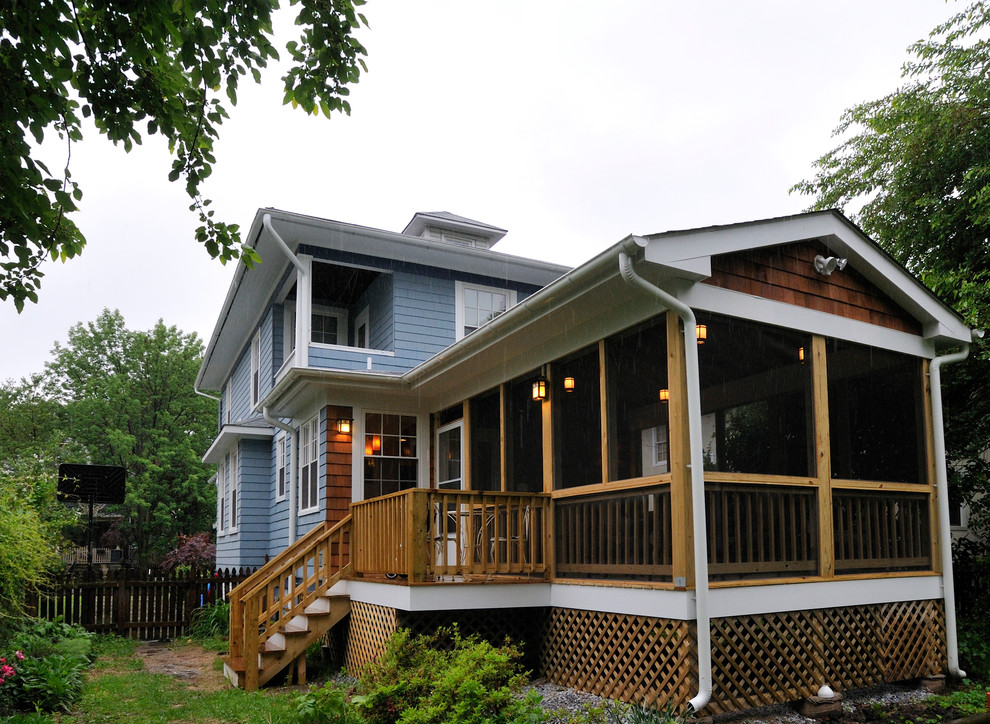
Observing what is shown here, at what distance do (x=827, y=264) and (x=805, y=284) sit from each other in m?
0.33

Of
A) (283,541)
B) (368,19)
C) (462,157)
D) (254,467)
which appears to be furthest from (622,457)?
(462,157)

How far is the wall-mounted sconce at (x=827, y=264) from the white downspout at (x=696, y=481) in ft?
6.03

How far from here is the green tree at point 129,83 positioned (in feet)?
13.8

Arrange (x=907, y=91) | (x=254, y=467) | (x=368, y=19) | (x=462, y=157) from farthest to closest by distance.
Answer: (x=462, y=157)
(x=254, y=467)
(x=907, y=91)
(x=368, y=19)

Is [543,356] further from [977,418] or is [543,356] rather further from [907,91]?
[907,91]

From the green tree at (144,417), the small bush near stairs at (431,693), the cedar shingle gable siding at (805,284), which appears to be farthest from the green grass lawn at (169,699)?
the green tree at (144,417)

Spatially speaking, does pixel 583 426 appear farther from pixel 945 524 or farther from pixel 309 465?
pixel 945 524

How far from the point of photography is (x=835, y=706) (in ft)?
22.2

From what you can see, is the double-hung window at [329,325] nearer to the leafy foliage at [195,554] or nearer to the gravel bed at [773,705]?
the gravel bed at [773,705]

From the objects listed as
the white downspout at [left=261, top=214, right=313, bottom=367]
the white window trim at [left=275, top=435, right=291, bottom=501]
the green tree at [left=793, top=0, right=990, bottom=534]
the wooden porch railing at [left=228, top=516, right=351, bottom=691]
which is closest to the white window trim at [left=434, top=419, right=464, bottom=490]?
the wooden porch railing at [left=228, top=516, right=351, bottom=691]

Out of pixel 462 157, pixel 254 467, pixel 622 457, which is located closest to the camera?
pixel 622 457

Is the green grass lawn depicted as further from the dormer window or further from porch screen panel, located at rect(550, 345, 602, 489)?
the dormer window

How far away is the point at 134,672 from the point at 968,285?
11055 mm

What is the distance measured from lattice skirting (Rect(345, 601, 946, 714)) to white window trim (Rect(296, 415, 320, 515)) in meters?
3.46
